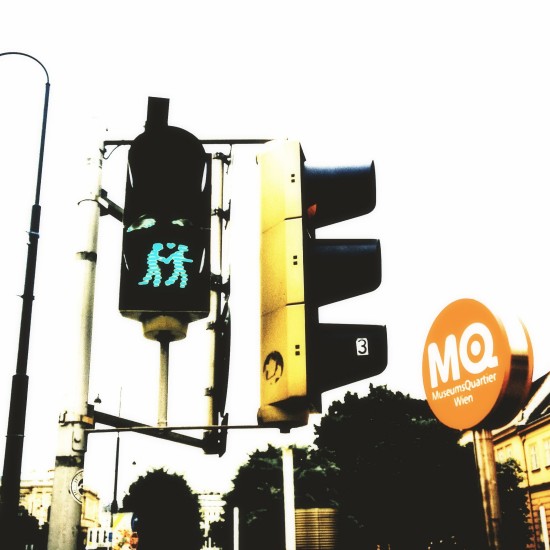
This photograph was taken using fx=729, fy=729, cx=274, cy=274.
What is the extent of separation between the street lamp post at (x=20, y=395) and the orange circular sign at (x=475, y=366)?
6492 mm

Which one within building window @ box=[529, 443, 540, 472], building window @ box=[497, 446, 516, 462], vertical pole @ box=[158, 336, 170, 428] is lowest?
vertical pole @ box=[158, 336, 170, 428]

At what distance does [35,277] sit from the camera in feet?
35.5

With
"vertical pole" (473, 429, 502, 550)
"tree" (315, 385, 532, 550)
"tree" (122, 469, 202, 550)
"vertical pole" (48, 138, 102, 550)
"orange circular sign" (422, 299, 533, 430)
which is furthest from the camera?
"tree" (122, 469, 202, 550)

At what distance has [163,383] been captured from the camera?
3.90 metres

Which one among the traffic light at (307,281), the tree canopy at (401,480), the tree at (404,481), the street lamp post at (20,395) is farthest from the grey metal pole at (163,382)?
the tree at (404,481)

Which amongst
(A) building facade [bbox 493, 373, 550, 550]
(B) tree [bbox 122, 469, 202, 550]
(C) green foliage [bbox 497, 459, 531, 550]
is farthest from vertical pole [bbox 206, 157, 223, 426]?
(B) tree [bbox 122, 469, 202, 550]

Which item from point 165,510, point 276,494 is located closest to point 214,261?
point 276,494

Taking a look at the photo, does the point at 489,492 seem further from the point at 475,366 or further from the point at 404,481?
the point at 404,481

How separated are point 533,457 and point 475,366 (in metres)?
56.3

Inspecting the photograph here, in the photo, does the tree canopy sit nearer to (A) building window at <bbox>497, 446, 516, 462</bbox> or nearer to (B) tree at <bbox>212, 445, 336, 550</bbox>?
(B) tree at <bbox>212, 445, 336, 550</bbox>

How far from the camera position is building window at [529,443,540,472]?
54469mm

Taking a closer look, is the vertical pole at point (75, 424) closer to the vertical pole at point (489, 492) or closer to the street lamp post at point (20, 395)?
the vertical pole at point (489, 492)

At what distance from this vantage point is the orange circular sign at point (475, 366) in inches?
149

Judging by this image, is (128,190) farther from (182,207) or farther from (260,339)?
(260,339)
